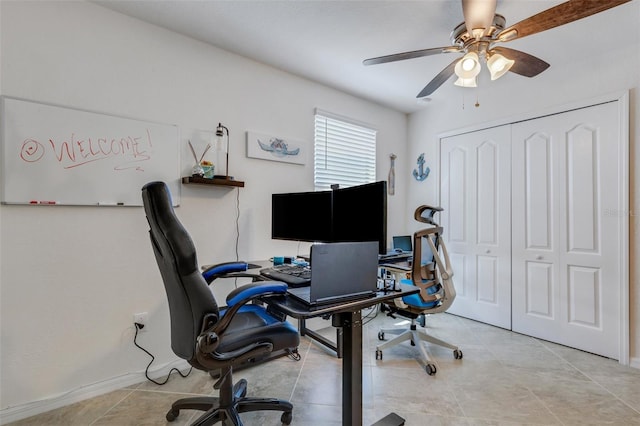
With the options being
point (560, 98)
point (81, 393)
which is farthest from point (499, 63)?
point (81, 393)

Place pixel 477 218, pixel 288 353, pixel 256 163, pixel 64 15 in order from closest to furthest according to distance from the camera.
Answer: pixel 64 15
pixel 288 353
pixel 256 163
pixel 477 218

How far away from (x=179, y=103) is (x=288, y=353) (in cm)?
218

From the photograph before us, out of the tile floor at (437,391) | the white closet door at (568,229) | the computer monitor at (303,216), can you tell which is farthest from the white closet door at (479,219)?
the computer monitor at (303,216)

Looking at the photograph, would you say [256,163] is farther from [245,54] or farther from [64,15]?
[64,15]

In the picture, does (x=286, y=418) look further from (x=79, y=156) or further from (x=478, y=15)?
(x=478, y=15)

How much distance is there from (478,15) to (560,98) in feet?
5.98

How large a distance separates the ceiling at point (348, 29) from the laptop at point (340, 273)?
1649mm

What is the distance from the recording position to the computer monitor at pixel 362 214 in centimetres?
146

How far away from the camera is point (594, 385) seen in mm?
2016

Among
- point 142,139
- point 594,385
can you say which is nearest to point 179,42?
point 142,139

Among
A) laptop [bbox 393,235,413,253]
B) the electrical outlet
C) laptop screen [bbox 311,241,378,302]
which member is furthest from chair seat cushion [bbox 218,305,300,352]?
laptop [bbox 393,235,413,253]

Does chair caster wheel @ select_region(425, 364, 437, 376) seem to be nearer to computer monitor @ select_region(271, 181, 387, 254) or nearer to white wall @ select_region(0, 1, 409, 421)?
computer monitor @ select_region(271, 181, 387, 254)

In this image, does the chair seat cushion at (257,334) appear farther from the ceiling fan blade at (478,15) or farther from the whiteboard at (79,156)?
the ceiling fan blade at (478,15)

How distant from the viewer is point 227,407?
4.94 feet
